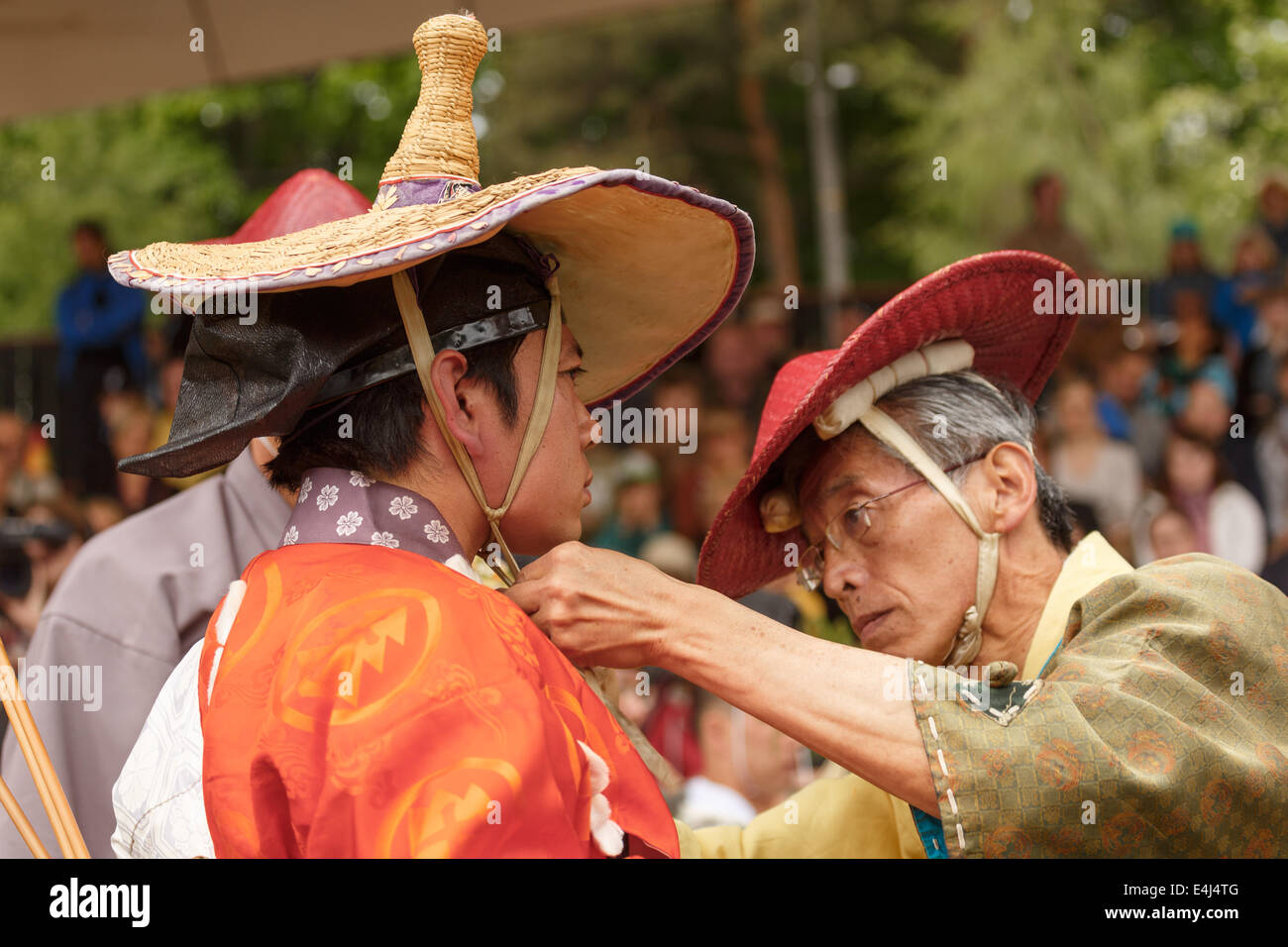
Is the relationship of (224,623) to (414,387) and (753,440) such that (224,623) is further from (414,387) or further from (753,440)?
(753,440)

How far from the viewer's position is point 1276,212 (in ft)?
30.0

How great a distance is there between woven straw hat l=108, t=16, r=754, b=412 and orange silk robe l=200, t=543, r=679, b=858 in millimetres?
479

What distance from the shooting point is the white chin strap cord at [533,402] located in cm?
227

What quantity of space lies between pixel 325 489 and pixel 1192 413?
657cm

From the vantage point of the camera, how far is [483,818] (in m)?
1.81

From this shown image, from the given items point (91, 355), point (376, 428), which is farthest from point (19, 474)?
point (376, 428)

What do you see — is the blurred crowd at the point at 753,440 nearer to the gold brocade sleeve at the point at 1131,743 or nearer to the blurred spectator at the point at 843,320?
the blurred spectator at the point at 843,320

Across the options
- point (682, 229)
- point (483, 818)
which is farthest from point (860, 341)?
point (483, 818)

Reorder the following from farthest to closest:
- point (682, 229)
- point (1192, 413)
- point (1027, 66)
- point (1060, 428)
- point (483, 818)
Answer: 1. point (1027, 66)
2. point (1060, 428)
3. point (1192, 413)
4. point (682, 229)
5. point (483, 818)

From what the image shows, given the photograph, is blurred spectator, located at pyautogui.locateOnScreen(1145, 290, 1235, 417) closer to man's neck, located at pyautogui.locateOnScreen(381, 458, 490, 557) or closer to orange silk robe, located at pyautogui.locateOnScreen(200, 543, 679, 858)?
man's neck, located at pyautogui.locateOnScreen(381, 458, 490, 557)

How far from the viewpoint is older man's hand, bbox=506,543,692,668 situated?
238 cm

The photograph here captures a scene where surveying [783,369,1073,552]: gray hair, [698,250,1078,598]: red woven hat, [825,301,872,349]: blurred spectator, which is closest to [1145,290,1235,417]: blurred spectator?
[825,301,872,349]: blurred spectator
